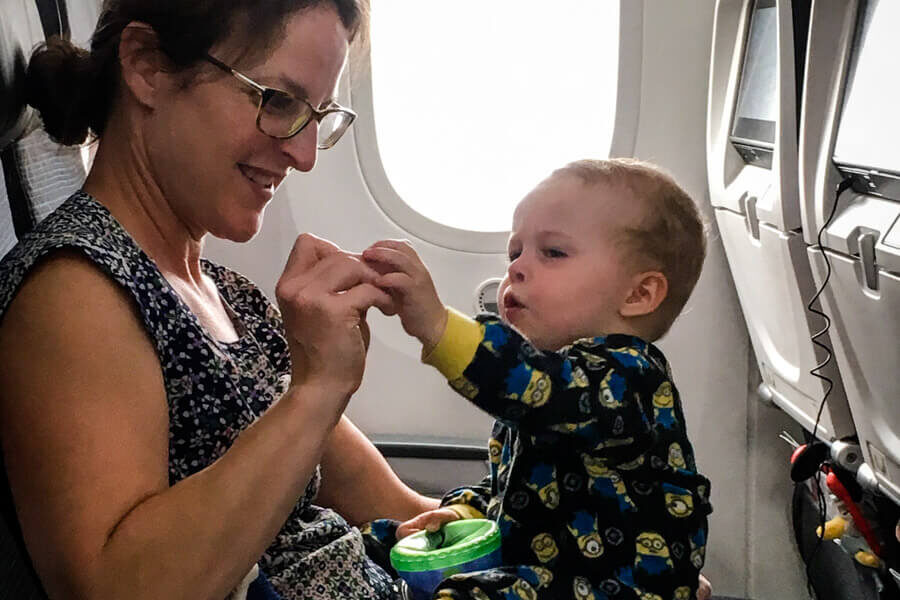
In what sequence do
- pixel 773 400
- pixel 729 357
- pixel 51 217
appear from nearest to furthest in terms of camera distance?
pixel 51 217 → pixel 773 400 → pixel 729 357

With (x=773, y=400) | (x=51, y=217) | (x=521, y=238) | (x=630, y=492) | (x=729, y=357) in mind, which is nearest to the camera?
(x=51, y=217)

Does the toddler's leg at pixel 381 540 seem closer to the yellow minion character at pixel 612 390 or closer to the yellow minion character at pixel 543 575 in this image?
the yellow minion character at pixel 543 575

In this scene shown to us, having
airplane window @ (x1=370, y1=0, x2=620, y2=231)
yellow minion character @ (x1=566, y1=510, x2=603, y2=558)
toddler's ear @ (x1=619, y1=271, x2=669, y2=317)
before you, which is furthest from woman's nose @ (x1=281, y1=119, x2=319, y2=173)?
airplane window @ (x1=370, y1=0, x2=620, y2=231)

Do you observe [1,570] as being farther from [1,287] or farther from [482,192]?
[482,192]

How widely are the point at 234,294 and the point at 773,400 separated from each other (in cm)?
138

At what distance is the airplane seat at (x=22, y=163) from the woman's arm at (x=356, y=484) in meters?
0.55

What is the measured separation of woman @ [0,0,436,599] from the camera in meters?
0.91

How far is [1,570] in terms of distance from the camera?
0.94m

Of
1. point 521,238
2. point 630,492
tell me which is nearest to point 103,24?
point 521,238

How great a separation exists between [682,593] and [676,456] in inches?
6.7

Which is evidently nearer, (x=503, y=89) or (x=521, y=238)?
(x=521, y=238)

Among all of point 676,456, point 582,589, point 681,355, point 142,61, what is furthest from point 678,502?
point 681,355

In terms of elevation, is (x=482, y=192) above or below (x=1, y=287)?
below

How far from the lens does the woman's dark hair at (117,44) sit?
1156 millimetres
